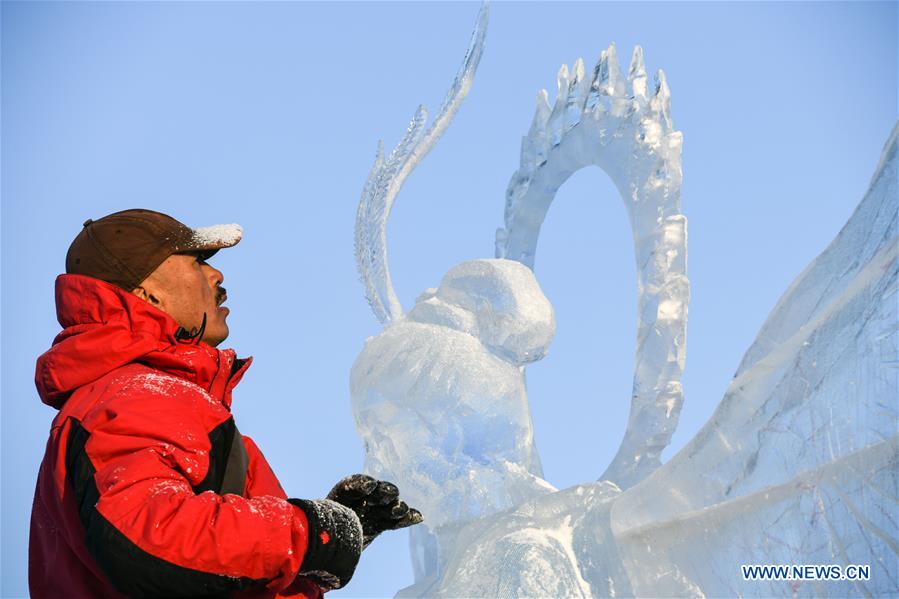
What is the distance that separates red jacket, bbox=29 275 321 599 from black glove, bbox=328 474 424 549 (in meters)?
0.19

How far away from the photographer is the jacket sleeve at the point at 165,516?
1.97m

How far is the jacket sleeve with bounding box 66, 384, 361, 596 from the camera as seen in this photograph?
1.97 meters

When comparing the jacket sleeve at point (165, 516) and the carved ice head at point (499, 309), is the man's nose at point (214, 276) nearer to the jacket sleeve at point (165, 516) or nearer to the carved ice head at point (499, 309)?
the jacket sleeve at point (165, 516)

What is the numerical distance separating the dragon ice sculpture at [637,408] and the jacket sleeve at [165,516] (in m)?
1.59

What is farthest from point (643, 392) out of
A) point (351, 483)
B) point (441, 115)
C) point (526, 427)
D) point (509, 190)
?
point (351, 483)

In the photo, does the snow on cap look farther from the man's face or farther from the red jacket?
the red jacket

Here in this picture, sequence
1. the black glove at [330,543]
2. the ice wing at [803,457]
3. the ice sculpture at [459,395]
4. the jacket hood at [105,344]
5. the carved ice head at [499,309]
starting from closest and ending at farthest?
1. the black glove at [330,543]
2. the jacket hood at [105,344]
3. the ice wing at [803,457]
4. the ice sculpture at [459,395]
5. the carved ice head at [499,309]

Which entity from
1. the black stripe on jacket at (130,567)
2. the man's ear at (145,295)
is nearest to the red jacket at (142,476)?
the black stripe on jacket at (130,567)

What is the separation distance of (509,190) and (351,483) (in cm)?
355

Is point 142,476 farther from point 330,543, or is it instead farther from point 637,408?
point 637,408

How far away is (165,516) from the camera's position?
1.97 m

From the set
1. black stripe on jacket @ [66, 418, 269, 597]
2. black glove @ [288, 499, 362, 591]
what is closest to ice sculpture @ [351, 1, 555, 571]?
black glove @ [288, 499, 362, 591]

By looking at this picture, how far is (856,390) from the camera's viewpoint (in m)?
3.09

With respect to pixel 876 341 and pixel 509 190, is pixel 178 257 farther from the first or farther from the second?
pixel 509 190
